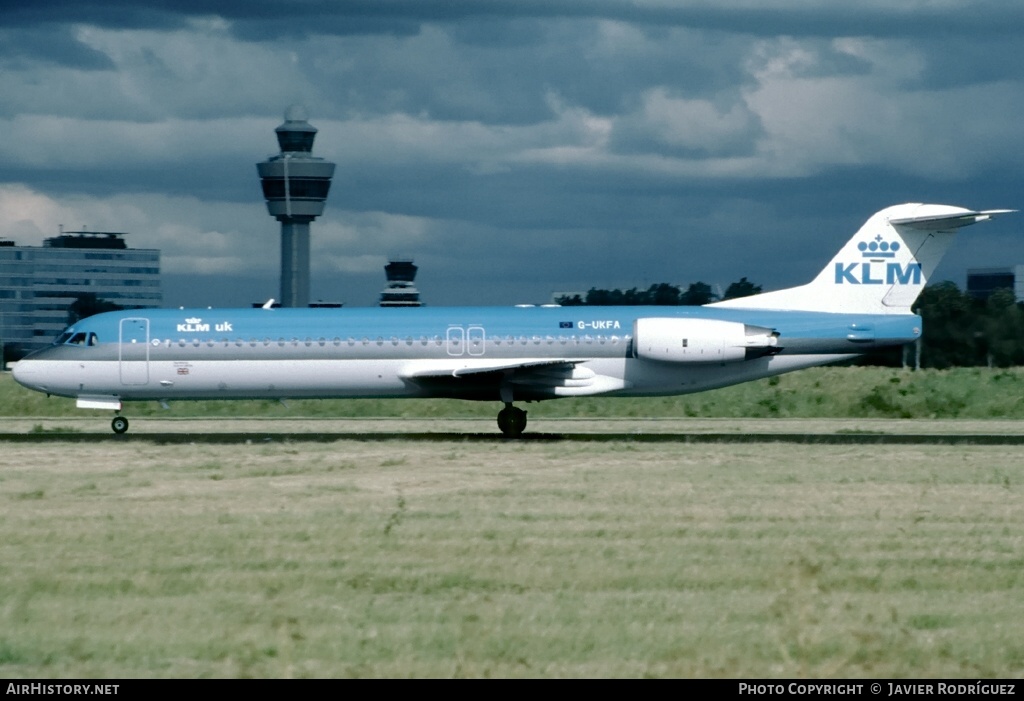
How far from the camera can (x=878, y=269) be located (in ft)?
111

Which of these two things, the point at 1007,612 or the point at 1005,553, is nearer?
the point at 1007,612

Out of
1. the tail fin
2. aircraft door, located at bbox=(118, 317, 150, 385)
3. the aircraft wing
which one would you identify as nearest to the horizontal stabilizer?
the tail fin

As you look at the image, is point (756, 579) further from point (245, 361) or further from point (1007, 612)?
point (245, 361)

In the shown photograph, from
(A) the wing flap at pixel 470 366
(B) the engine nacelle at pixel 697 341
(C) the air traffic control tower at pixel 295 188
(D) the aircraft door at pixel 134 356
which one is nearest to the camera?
(A) the wing flap at pixel 470 366

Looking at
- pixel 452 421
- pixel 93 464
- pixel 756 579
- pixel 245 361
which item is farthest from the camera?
pixel 452 421

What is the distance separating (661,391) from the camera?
3353 centimetres

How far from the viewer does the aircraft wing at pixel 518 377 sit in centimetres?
3244

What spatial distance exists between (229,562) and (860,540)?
22.1 feet

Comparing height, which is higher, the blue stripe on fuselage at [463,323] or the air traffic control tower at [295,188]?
the air traffic control tower at [295,188]

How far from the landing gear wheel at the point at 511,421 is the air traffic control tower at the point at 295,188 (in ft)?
418

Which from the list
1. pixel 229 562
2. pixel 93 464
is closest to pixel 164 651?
pixel 229 562

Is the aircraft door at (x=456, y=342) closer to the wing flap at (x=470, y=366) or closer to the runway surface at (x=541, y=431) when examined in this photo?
the wing flap at (x=470, y=366)

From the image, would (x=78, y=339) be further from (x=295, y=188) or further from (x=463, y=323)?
(x=295, y=188)

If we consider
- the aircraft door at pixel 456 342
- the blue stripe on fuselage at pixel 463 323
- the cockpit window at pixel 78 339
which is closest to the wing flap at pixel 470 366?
the aircraft door at pixel 456 342
